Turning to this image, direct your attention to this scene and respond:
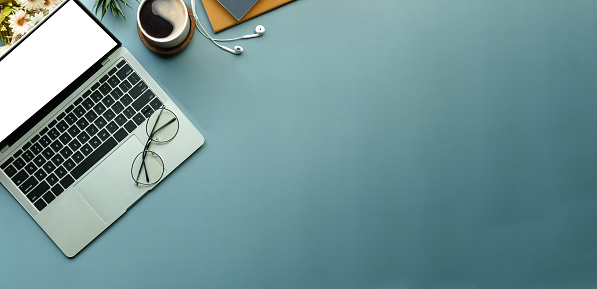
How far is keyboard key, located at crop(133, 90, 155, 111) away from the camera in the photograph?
832mm

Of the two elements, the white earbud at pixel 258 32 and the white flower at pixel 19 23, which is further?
the white earbud at pixel 258 32

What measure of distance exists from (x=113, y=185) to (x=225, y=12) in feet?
1.29

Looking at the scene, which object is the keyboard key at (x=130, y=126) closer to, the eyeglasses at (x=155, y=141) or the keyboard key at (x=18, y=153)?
the eyeglasses at (x=155, y=141)

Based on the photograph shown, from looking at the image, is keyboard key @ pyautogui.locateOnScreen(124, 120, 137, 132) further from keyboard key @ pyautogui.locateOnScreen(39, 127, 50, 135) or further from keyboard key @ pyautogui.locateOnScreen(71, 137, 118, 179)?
keyboard key @ pyautogui.locateOnScreen(39, 127, 50, 135)

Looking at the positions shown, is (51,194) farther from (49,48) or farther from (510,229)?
(510,229)

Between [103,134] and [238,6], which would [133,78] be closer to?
[103,134]

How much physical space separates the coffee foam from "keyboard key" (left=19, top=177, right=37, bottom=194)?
0.37m

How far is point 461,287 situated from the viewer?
92cm

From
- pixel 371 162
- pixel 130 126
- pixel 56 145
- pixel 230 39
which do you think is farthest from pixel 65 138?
pixel 371 162

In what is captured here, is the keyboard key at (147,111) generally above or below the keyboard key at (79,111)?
below

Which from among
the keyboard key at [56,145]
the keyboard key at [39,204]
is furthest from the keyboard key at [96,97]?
the keyboard key at [39,204]

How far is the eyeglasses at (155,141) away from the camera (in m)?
0.83

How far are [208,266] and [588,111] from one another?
2.79 feet

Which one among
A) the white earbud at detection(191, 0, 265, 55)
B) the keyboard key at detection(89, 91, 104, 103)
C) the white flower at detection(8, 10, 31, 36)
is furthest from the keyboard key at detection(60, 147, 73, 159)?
the white earbud at detection(191, 0, 265, 55)
